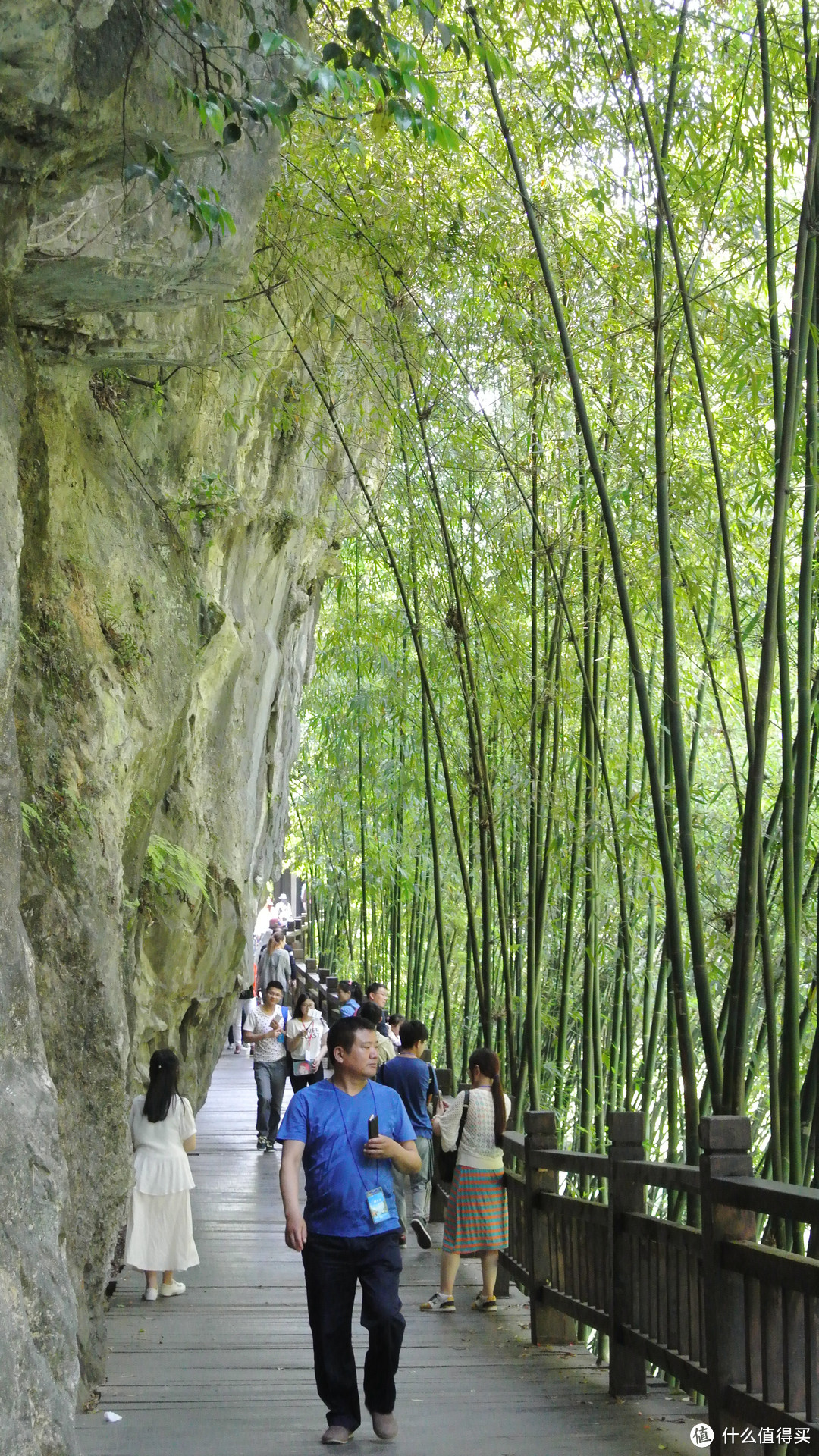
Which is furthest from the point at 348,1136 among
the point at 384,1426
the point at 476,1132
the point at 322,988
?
the point at 322,988

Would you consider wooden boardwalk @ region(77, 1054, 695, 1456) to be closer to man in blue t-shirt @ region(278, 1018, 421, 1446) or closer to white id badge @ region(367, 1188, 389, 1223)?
man in blue t-shirt @ region(278, 1018, 421, 1446)

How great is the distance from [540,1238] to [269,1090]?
425 centimetres

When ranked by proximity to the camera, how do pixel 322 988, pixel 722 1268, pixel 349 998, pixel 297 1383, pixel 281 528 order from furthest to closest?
pixel 322 988
pixel 349 998
pixel 281 528
pixel 297 1383
pixel 722 1268

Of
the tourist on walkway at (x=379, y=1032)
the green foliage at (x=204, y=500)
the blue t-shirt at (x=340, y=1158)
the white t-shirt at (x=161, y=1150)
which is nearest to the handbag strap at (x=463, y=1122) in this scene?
the white t-shirt at (x=161, y=1150)

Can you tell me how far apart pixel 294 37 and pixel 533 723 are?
8.53 ft

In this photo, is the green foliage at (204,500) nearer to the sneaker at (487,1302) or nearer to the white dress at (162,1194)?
the white dress at (162,1194)

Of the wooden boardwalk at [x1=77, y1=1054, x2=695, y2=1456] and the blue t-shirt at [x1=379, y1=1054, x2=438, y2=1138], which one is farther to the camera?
the blue t-shirt at [x1=379, y1=1054, x2=438, y2=1138]

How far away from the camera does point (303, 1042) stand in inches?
316

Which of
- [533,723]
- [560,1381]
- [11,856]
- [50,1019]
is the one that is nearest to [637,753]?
[533,723]

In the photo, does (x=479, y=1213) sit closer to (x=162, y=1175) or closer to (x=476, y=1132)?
(x=476, y=1132)

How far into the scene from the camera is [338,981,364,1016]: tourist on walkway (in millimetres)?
8141

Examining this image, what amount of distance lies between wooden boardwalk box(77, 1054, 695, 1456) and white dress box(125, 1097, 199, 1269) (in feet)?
0.66

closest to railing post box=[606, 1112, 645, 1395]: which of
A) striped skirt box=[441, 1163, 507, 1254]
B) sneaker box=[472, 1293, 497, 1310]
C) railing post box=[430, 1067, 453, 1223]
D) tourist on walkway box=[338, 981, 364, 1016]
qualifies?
striped skirt box=[441, 1163, 507, 1254]

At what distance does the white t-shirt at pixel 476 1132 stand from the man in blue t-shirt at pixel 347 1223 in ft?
5.10
